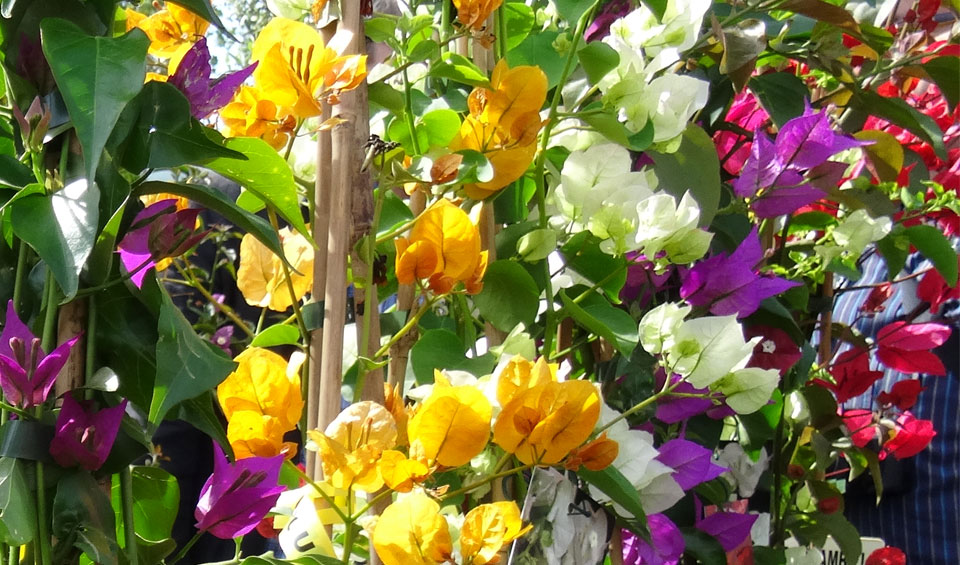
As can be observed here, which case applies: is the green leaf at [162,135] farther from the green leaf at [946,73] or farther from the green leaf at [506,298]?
the green leaf at [946,73]

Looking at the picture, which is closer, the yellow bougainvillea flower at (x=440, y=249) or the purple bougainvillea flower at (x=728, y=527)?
the yellow bougainvillea flower at (x=440, y=249)

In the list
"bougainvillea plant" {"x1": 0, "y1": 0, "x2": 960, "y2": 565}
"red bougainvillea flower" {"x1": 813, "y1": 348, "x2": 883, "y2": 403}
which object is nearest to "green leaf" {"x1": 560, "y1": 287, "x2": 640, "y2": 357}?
"bougainvillea plant" {"x1": 0, "y1": 0, "x2": 960, "y2": 565}

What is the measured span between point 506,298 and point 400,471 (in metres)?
0.15

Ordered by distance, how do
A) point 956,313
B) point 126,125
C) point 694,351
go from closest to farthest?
point 126,125
point 694,351
point 956,313

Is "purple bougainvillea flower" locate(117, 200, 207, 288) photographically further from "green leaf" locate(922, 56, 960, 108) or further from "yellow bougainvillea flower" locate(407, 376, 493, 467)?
"green leaf" locate(922, 56, 960, 108)

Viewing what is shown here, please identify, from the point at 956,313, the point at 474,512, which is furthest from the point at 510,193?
the point at 956,313

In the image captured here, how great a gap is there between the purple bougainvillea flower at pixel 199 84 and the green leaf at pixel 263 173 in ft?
→ 0.05

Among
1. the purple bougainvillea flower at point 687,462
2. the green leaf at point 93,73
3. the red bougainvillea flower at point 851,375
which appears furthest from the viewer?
the red bougainvillea flower at point 851,375

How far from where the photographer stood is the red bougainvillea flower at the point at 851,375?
781mm

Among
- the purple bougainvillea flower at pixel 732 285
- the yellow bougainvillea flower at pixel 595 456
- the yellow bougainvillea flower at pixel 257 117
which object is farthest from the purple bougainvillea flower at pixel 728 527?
the yellow bougainvillea flower at pixel 257 117

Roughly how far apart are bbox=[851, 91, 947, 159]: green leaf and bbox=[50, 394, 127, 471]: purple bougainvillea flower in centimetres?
56

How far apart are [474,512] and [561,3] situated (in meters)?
0.24

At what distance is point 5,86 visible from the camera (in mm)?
322

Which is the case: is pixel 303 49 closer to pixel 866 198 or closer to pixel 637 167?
pixel 637 167
